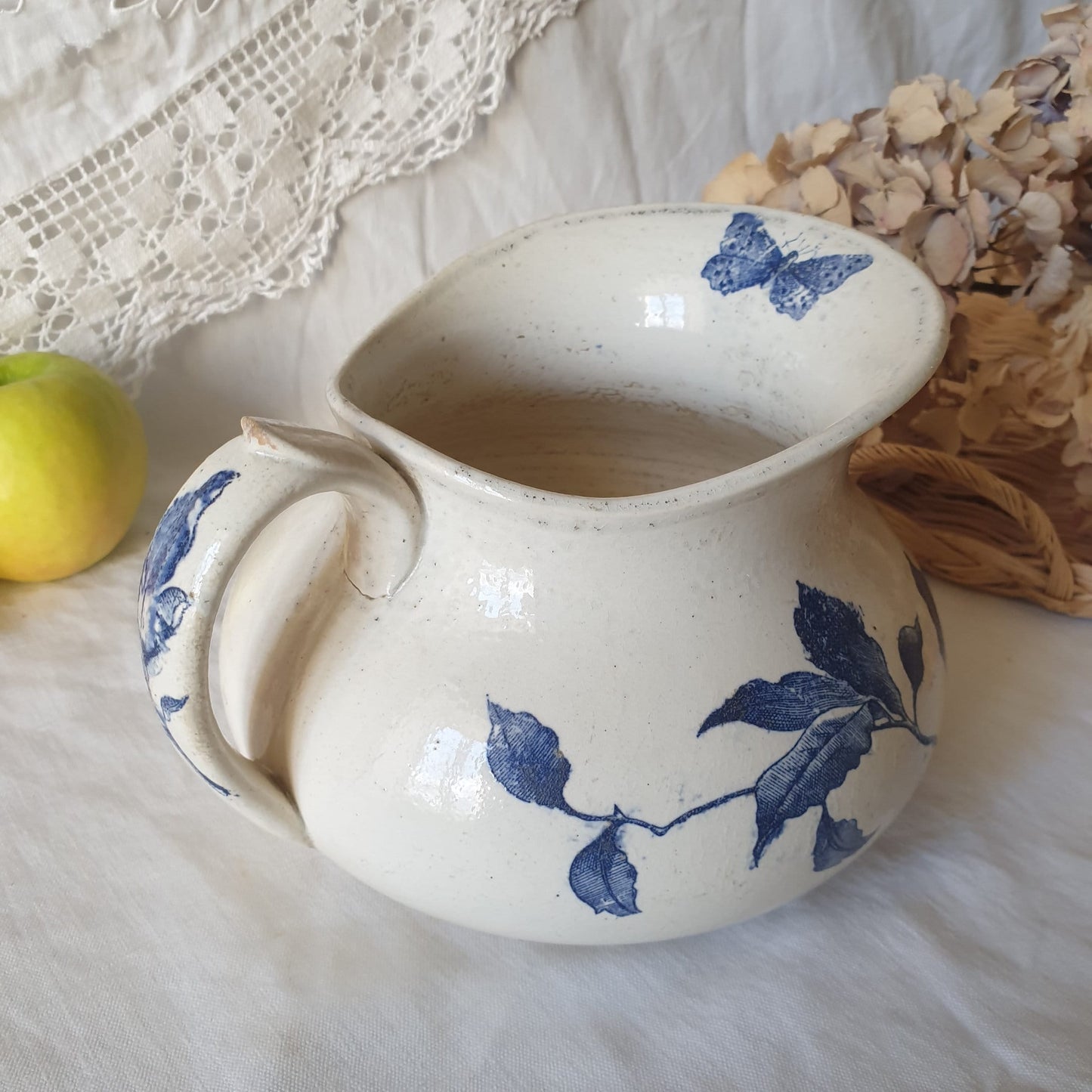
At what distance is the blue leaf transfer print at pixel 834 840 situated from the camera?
0.48 meters

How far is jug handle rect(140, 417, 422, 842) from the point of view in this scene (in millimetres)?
431

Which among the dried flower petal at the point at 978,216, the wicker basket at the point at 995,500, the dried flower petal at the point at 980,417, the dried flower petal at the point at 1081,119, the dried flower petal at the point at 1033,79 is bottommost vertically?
the wicker basket at the point at 995,500

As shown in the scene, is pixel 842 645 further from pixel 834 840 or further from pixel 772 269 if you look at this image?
pixel 772 269

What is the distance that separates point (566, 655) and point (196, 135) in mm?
687

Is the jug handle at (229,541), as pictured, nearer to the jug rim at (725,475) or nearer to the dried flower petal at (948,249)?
the jug rim at (725,475)

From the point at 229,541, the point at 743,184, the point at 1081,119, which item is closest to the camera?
the point at 229,541

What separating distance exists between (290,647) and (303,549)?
48 millimetres

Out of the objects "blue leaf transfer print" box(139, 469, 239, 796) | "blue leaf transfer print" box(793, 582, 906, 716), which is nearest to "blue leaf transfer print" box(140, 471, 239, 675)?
"blue leaf transfer print" box(139, 469, 239, 796)

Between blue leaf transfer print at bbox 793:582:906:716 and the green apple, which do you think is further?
the green apple

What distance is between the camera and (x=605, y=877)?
18.0 inches

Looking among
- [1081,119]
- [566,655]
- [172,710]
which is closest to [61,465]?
[172,710]

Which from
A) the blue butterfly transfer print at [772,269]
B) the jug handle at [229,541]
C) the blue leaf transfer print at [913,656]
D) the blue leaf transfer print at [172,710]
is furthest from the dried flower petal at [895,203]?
the blue leaf transfer print at [172,710]

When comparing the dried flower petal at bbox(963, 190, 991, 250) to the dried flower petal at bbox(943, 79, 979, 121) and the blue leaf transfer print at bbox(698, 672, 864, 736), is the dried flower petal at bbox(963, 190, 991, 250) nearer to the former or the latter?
the dried flower petal at bbox(943, 79, 979, 121)

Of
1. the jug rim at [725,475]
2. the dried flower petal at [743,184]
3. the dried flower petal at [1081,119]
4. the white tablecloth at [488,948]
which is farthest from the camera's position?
the dried flower petal at [743,184]
